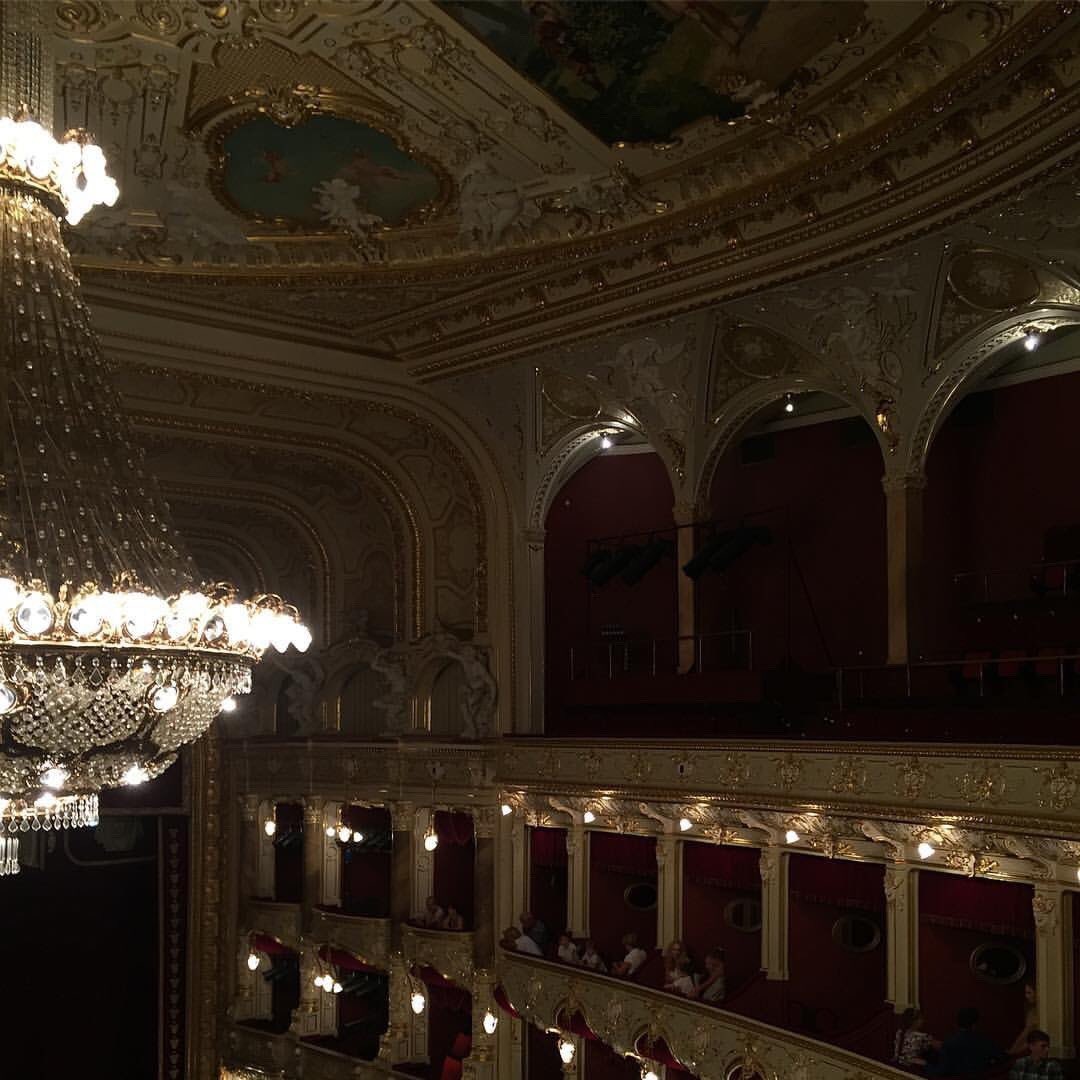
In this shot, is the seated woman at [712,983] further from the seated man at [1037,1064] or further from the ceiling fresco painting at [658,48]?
the ceiling fresco painting at [658,48]

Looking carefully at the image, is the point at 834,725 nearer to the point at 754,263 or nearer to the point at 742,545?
the point at 742,545

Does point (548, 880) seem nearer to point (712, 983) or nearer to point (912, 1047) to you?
point (712, 983)

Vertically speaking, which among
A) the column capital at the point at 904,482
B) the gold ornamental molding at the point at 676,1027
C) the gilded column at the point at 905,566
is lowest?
the gold ornamental molding at the point at 676,1027

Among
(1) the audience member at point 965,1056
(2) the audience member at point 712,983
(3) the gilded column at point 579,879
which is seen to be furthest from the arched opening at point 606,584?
(1) the audience member at point 965,1056

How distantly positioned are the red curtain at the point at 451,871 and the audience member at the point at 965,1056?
7782 millimetres

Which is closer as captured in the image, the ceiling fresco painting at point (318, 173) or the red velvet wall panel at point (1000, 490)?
the ceiling fresco painting at point (318, 173)

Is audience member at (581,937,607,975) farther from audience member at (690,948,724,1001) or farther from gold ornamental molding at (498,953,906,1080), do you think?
audience member at (690,948,724,1001)

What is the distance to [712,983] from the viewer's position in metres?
11.9

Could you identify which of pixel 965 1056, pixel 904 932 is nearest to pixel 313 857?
pixel 904 932

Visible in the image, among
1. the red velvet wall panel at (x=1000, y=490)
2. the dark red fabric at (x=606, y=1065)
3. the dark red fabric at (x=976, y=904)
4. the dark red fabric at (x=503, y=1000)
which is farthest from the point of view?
the dark red fabric at (x=503, y=1000)

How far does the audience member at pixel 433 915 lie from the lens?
15898mm

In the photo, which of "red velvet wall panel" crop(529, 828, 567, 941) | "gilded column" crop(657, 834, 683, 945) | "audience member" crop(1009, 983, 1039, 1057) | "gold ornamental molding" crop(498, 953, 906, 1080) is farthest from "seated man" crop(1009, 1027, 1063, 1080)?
"red velvet wall panel" crop(529, 828, 567, 941)

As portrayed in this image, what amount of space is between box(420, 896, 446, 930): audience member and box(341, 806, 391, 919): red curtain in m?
1.44

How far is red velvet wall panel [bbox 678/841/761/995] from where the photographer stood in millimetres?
13000
